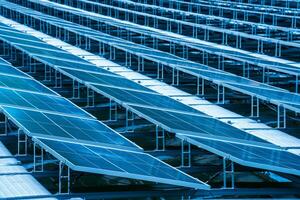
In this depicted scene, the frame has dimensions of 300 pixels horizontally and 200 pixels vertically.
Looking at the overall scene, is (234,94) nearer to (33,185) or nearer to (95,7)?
(33,185)

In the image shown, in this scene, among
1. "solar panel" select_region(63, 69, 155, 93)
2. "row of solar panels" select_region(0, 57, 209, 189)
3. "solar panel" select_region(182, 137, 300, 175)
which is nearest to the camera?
"row of solar panels" select_region(0, 57, 209, 189)

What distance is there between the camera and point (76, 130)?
20609 mm

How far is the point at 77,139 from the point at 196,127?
3.46 metres

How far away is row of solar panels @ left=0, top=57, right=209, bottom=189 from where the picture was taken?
16812 millimetres

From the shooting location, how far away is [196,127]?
69.7 ft

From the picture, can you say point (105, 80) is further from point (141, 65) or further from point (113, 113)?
point (141, 65)

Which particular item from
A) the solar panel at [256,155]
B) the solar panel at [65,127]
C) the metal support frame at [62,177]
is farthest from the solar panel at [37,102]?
the solar panel at [256,155]

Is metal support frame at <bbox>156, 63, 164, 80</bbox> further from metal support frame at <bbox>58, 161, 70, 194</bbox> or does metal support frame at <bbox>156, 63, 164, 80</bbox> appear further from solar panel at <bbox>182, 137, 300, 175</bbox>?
solar panel at <bbox>182, 137, 300, 175</bbox>

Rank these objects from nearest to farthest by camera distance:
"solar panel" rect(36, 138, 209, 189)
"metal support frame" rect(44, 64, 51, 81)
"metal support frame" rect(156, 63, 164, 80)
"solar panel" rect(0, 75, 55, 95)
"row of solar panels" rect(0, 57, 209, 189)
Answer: "solar panel" rect(36, 138, 209, 189) → "row of solar panels" rect(0, 57, 209, 189) → "solar panel" rect(0, 75, 55, 95) → "metal support frame" rect(156, 63, 164, 80) → "metal support frame" rect(44, 64, 51, 81)

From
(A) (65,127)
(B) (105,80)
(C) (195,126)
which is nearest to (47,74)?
(B) (105,80)

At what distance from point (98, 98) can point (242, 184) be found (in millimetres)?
12307

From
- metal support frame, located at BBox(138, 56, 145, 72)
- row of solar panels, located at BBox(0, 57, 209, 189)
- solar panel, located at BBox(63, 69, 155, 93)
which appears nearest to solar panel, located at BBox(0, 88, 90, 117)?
row of solar panels, located at BBox(0, 57, 209, 189)

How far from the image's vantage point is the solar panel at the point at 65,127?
1969 centimetres

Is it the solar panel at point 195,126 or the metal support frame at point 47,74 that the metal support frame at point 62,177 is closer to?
the solar panel at point 195,126
